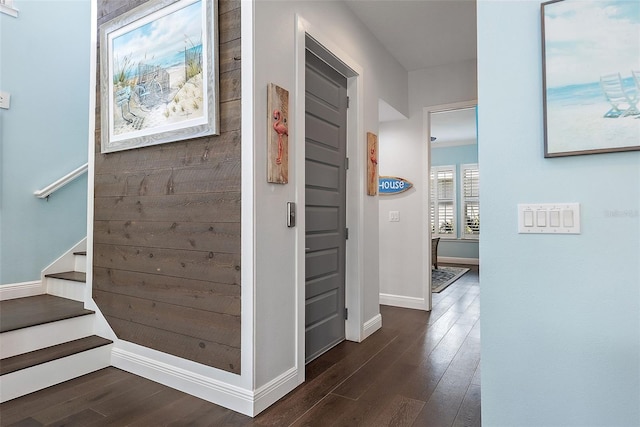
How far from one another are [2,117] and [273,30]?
2471 millimetres

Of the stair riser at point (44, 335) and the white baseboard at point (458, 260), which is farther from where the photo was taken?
the white baseboard at point (458, 260)

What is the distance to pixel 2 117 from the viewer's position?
3.02m

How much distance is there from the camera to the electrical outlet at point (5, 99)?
9.86 feet

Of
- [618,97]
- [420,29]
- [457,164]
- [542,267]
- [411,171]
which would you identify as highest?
[420,29]

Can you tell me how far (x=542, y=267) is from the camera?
145 centimetres

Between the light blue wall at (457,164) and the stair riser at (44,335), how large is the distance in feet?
24.1

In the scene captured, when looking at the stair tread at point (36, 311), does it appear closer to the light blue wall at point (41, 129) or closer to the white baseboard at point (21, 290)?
the white baseboard at point (21, 290)

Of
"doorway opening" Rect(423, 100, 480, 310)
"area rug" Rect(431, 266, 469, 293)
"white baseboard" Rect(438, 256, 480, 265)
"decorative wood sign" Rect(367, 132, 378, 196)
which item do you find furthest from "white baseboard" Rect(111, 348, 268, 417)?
"white baseboard" Rect(438, 256, 480, 265)

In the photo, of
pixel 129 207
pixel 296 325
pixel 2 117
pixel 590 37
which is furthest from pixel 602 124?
pixel 2 117

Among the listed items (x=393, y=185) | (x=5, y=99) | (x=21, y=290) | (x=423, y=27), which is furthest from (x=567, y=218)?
(x=5, y=99)

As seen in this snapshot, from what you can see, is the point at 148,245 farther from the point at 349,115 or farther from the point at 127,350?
the point at 349,115

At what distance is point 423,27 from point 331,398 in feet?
10.6

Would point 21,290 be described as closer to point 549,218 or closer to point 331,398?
point 331,398

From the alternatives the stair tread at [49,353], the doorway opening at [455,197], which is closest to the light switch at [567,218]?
the stair tread at [49,353]
